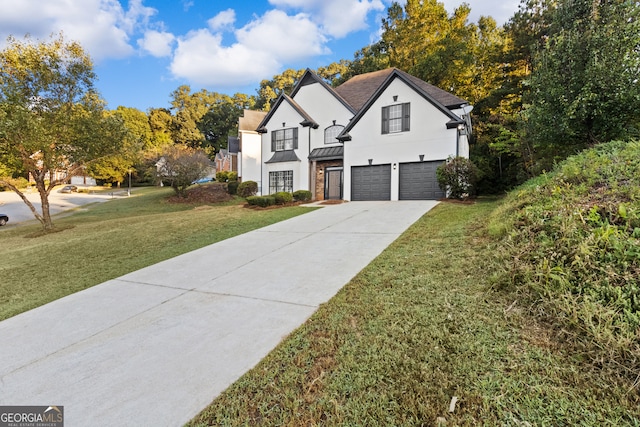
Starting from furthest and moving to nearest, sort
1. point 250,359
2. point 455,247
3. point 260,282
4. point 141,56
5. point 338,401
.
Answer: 1. point 141,56
2. point 455,247
3. point 260,282
4. point 250,359
5. point 338,401

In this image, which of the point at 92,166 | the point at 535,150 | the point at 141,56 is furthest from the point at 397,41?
the point at 92,166

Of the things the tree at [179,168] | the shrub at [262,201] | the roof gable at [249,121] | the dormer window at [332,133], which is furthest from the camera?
the roof gable at [249,121]

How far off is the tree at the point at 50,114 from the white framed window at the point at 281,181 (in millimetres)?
9327

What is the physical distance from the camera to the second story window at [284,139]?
2055 centimetres

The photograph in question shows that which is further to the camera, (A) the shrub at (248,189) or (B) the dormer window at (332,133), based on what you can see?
(A) the shrub at (248,189)

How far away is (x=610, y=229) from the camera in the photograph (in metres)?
3.37

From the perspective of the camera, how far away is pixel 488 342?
2670 millimetres

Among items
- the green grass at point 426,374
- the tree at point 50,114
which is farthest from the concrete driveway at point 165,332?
the tree at point 50,114

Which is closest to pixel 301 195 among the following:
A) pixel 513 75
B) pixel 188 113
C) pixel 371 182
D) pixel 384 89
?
pixel 371 182

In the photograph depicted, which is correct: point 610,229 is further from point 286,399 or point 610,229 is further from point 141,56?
point 141,56

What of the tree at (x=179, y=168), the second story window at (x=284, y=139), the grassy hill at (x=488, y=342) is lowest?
the grassy hill at (x=488, y=342)

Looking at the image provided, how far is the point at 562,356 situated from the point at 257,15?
1753cm

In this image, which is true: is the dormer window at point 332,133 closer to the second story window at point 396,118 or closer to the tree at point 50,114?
the second story window at point 396,118

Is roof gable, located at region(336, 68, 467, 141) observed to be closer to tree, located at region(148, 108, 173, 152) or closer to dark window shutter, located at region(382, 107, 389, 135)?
dark window shutter, located at region(382, 107, 389, 135)
